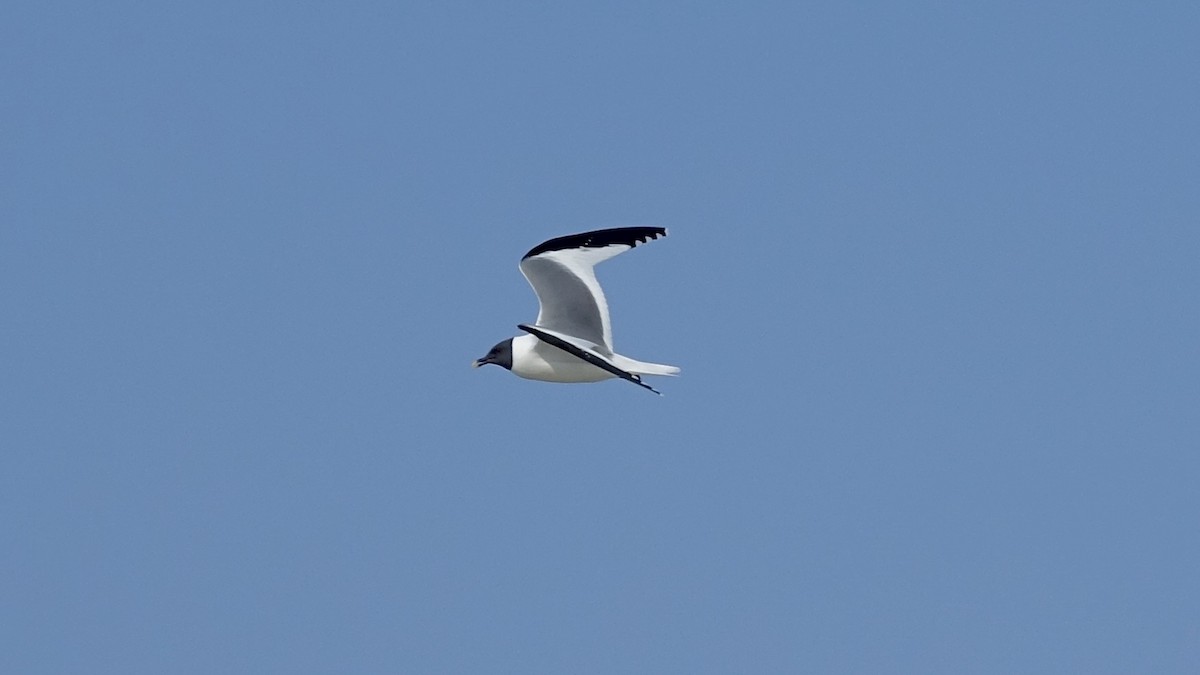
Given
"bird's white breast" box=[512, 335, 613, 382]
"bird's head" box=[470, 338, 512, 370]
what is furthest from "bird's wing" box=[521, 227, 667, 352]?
"bird's head" box=[470, 338, 512, 370]

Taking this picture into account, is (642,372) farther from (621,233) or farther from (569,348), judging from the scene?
(621,233)

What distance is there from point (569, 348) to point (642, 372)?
5.02 feet

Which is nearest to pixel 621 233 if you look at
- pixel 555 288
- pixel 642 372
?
pixel 555 288

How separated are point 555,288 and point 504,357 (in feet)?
4.46

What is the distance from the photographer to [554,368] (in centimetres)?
2502

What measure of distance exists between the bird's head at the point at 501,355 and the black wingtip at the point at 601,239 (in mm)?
1412

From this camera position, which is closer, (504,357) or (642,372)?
(642,372)

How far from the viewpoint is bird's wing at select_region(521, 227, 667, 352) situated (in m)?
25.2

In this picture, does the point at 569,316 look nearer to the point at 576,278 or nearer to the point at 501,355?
the point at 576,278

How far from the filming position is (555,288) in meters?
25.5

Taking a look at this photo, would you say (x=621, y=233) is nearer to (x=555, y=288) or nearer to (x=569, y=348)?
(x=555, y=288)

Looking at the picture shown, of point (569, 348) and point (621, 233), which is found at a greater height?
point (621, 233)

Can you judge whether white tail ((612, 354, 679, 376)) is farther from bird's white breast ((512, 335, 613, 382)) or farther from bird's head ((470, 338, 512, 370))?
bird's head ((470, 338, 512, 370))

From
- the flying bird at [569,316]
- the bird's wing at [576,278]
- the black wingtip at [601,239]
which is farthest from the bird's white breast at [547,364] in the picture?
the black wingtip at [601,239]
